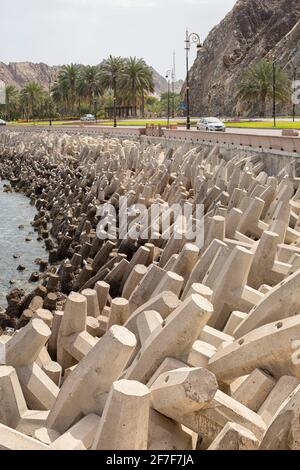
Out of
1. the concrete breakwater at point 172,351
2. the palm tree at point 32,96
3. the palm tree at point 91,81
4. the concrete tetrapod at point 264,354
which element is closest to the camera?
the concrete breakwater at point 172,351

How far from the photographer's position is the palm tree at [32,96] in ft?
244

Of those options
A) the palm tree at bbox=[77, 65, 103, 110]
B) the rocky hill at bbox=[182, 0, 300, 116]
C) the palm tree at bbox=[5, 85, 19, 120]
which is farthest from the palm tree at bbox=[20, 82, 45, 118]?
the rocky hill at bbox=[182, 0, 300, 116]

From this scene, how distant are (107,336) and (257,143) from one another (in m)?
14.1

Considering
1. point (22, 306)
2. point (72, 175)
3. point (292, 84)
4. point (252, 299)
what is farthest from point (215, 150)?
point (292, 84)

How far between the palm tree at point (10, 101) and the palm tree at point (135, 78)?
30.8 m

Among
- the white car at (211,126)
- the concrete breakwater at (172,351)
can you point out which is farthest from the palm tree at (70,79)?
the concrete breakwater at (172,351)

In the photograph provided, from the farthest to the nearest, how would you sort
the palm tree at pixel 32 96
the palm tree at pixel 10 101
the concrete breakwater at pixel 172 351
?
→ 1. the palm tree at pixel 10 101
2. the palm tree at pixel 32 96
3. the concrete breakwater at pixel 172 351

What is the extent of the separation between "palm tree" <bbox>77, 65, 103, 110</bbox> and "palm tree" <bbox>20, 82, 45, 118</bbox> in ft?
38.9

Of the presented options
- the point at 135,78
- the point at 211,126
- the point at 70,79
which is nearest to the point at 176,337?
the point at 211,126

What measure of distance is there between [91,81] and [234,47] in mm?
29600

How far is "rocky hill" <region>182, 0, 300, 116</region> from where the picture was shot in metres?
77.2

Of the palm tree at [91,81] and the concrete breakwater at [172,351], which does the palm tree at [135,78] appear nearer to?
the palm tree at [91,81]

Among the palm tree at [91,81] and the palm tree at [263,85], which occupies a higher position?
the palm tree at [91,81]

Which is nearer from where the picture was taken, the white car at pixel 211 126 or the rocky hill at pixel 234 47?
the white car at pixel 211 126
